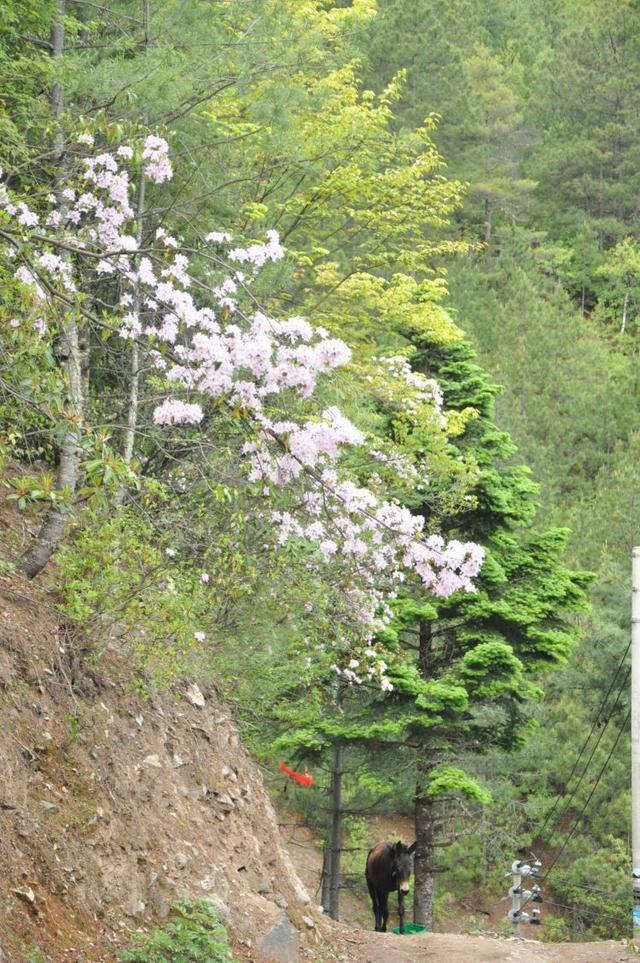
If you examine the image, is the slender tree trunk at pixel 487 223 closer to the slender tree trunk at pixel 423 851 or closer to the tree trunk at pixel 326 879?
the tree trunk at pixel 326 879

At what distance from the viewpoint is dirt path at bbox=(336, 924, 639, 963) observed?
10.8 meters

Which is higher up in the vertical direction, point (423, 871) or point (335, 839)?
point (335, 839)

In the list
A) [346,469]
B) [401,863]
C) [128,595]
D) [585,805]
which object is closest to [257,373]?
[128,595]

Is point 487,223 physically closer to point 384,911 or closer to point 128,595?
point 384,911

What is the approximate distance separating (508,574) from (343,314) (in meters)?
4.63

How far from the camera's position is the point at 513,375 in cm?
3572

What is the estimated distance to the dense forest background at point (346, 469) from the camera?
8008 mm

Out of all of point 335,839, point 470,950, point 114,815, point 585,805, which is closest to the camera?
point 114,815

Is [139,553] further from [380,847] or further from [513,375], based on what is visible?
[513,375]

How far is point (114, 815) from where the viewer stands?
297 inches

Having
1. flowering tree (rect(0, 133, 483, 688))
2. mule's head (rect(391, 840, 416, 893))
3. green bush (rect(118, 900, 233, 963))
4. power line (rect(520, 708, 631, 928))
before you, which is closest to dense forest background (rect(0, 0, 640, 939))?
power line (rect(520, 708, 631, 928))

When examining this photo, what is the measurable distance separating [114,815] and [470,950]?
19.2 ft

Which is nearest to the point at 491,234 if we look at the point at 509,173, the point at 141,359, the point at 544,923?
the point at 509,173

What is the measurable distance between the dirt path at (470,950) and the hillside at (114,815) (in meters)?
0.15
